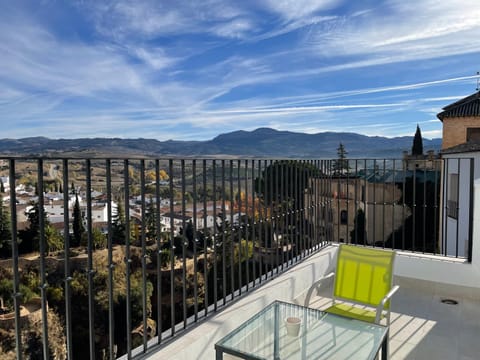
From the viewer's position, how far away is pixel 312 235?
430 cm

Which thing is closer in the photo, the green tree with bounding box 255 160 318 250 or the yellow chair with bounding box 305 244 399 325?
the yellow chair with bounding box 305 244 399 325

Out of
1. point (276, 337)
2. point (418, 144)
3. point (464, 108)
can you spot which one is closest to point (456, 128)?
point (464, 108)

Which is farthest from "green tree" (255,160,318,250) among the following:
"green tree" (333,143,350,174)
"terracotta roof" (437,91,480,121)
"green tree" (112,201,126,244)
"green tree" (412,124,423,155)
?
"green tree" (412,124,423,155)

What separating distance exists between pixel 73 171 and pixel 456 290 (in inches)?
161

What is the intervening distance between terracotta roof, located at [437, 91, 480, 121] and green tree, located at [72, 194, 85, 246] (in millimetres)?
24171

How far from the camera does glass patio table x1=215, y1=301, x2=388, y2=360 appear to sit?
1.81 metres

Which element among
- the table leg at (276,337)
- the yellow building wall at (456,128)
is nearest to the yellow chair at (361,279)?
the table leg at (276,337)

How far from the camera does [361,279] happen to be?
2.92 metres

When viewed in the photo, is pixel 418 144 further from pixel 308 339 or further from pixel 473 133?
pixel 308 339

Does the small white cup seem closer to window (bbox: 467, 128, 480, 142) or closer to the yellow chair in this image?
the yellow chair

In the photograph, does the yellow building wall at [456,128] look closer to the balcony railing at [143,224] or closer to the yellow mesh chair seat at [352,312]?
the balcony railing at [143,224]

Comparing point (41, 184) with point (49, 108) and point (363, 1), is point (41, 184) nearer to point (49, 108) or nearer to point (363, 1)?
point (363, 1)

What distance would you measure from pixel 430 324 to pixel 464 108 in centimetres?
2249

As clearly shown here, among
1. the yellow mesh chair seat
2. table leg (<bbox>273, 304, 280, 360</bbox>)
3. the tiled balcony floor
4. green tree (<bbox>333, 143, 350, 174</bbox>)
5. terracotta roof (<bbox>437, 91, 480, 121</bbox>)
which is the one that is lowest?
the tiled balcony floor
